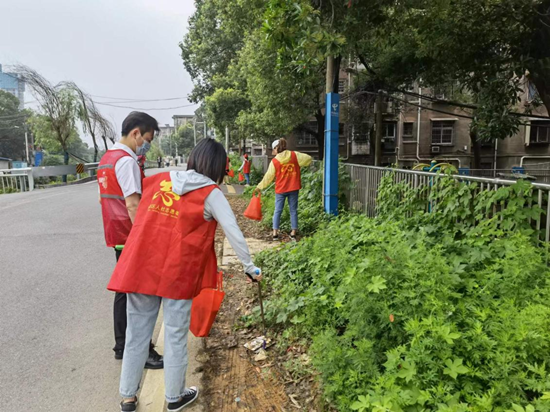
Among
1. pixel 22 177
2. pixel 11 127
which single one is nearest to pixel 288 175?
pixel 22 177

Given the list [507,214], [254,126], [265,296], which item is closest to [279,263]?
[265,296]

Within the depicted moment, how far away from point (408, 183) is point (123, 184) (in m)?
3.61

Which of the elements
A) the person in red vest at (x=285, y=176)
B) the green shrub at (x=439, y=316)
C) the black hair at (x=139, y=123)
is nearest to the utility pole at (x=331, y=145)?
the person in red vest at (x=285, y=176)

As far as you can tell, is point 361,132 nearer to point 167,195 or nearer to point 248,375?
point 248,375

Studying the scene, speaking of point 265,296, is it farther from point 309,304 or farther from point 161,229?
point 161,229

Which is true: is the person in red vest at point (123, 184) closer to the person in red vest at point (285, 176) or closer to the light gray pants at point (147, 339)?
the light gray pants at point (147, 339)

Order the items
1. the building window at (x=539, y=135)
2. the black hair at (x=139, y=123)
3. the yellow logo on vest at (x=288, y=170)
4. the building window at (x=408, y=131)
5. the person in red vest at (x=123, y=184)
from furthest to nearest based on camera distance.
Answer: the building window at (x=408, y=131) < the building window at (x=539, y=135) < the yellow logo on vest at (x=288, y=170) < the black hair at (x=139, y=123) < the person in red vest at (x=123, y=184)

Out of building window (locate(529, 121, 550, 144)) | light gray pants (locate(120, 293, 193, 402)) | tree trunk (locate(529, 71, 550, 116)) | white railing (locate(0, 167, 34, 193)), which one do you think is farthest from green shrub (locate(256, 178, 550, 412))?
building window (locate(529, 121, 550, 144))

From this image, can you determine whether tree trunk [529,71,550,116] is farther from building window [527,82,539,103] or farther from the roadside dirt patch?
the roadside dirt patch

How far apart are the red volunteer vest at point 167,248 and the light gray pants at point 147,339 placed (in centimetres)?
12

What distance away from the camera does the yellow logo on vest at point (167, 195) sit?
2.46 metres

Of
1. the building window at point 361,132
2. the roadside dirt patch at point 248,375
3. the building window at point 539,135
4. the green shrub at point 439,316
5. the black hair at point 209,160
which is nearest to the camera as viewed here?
the green shrub at point 439,316

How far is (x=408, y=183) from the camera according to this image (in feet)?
17.0

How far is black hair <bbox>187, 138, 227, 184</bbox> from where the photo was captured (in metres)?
2.58
